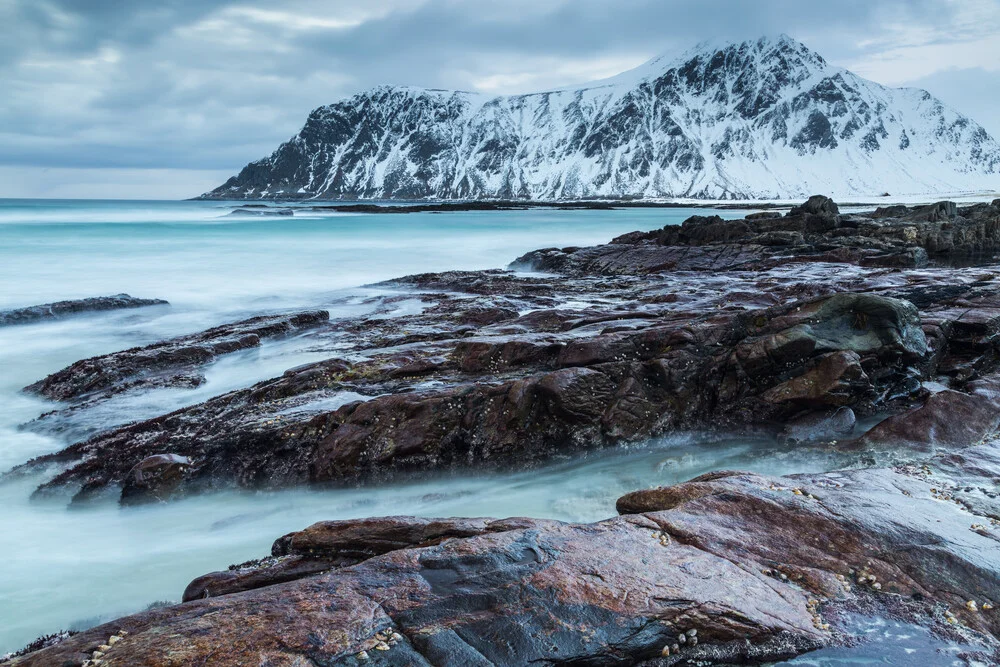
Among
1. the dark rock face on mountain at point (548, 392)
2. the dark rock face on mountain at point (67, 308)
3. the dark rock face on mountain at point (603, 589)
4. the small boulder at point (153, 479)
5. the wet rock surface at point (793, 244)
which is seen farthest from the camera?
the wet rock surface at point (793, 244)

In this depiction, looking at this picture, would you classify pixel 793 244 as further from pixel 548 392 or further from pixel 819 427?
pixel 548 392

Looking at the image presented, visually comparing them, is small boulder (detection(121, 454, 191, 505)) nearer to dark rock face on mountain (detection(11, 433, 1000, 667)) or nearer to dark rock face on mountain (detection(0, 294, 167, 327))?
dark rock face on mountain (detection(11, 433, 1000, 667))

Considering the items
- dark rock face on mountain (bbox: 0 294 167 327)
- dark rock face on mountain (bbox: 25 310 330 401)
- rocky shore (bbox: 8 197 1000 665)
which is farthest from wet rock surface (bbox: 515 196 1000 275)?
dark rock face on mountain (bbox: 0 294 167 327)

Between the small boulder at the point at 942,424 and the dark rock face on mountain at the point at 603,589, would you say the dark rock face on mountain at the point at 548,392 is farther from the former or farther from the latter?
the dark rock face on mountain at the point at 603,589

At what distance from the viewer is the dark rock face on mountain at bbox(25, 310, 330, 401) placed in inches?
404

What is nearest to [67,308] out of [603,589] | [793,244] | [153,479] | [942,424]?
[153,479]

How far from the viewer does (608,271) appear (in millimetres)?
24016

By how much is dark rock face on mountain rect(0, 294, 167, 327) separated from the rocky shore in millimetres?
6865

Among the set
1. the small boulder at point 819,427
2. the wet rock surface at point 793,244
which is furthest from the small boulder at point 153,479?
the wet rock surface at point 793,244

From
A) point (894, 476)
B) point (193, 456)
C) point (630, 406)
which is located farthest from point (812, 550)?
point (193, 456)

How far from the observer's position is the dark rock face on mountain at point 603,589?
294 centimetres

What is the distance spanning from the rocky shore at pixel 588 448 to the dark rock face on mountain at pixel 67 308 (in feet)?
22.5

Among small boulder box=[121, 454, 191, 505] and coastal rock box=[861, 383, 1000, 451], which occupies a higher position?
coastal rock box=[861, 383, 1000, 451]

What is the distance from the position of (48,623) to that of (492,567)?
4.24m
